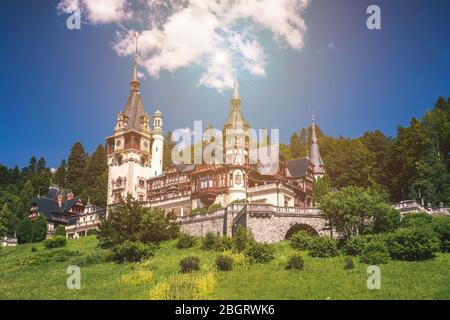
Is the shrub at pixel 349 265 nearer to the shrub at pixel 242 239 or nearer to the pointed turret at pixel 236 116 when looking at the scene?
the shrub at pixel 242 239

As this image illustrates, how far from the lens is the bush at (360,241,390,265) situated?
34.4 meters

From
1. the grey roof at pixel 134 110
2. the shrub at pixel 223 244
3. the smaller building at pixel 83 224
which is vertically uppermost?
the grey roof at pixel 134 110

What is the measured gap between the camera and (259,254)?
3672 centimetres

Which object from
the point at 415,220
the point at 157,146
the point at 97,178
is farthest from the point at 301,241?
the point at 97,178

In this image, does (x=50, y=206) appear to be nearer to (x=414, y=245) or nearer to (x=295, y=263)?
(x=295, y=263)

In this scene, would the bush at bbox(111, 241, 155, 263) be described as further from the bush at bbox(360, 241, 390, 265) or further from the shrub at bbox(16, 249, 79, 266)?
the bush at bbox(360, 241, 390, 265)

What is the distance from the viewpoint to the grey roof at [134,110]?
79188 millimetres

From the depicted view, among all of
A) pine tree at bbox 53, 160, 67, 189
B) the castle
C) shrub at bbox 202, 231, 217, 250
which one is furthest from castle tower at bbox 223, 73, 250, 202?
pine tree at bbox 53, 160, 67, 189

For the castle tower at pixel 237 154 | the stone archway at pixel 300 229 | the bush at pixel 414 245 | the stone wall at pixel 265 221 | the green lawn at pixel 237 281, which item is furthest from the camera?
the castle tower at pixel 237 154

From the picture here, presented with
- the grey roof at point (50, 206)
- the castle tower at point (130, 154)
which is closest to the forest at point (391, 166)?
the grey roof at point (50, 206)

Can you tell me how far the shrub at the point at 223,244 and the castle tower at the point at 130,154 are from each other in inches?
1322

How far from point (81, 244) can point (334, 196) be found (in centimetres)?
2909
